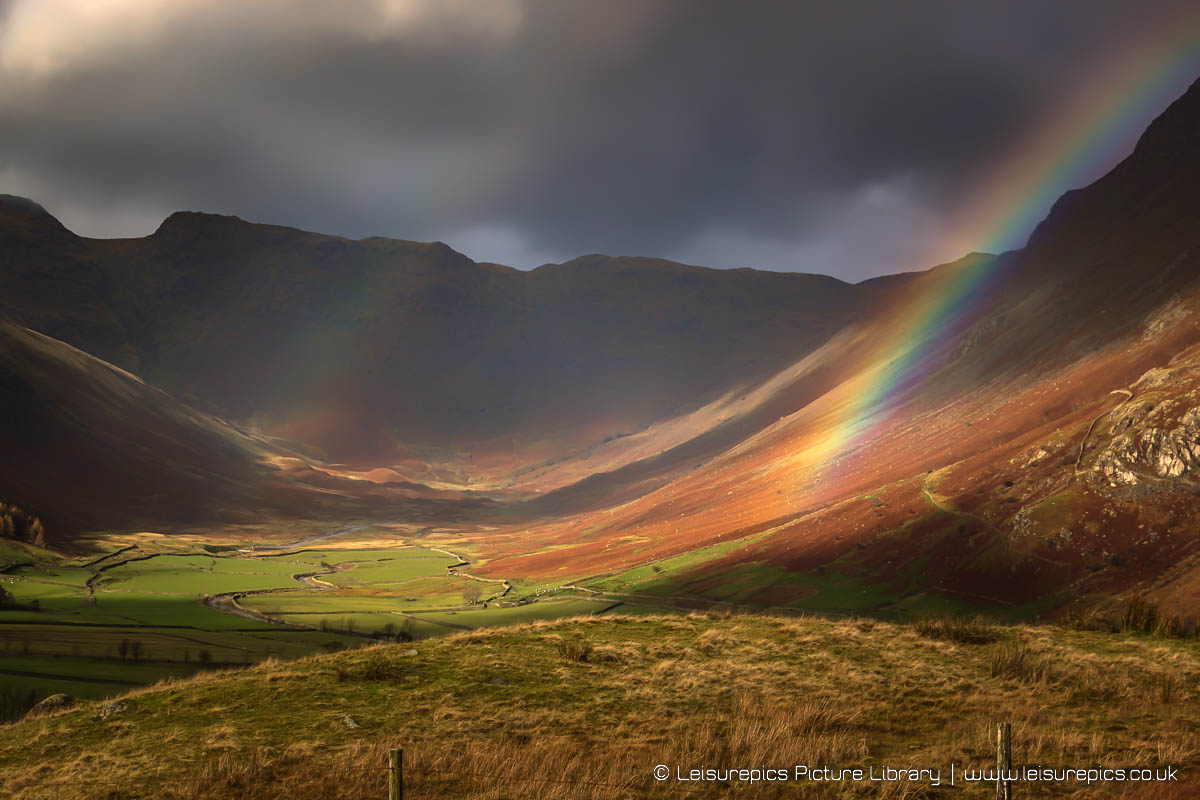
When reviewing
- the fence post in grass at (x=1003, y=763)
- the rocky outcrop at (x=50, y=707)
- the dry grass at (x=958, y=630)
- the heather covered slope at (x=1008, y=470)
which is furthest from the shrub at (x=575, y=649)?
the heather covered slope at (x=1008, y=470)

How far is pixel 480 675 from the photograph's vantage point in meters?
19.0

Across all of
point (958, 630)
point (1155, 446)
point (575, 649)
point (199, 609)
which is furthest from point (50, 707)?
point (199, 609)

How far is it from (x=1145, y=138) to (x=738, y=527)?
144 m

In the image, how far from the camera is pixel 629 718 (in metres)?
15.8

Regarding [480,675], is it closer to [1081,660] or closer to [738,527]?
[1081,660]

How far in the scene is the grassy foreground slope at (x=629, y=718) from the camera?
490 inches

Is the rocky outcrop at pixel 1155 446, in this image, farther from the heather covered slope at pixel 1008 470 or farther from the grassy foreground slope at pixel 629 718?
the grassy foreground slope at pixel 629 718

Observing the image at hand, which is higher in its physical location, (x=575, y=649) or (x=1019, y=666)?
(x=575, y=649)

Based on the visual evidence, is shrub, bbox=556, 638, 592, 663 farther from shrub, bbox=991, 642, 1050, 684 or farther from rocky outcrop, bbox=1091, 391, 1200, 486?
rocky outcrop, bbox=1091, 391, 1200, 486

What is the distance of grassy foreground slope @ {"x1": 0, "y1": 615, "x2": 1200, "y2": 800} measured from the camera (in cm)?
1245

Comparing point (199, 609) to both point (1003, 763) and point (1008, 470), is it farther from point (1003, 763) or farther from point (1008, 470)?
point (1003, 763)

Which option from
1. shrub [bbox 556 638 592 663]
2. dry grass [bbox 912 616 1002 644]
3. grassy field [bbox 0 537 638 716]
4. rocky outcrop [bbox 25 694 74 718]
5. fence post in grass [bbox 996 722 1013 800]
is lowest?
grassy field [bbox 0 537 638 716]

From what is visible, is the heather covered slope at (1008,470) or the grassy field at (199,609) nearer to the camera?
the grassy field at (199,609)

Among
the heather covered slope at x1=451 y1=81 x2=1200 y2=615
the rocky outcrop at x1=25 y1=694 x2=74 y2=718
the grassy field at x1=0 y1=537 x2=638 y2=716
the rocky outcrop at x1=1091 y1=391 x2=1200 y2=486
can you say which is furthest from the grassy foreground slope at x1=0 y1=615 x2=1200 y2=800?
the rocky outcrop at x1=1091 y1=391 x2=1200 y2=486
